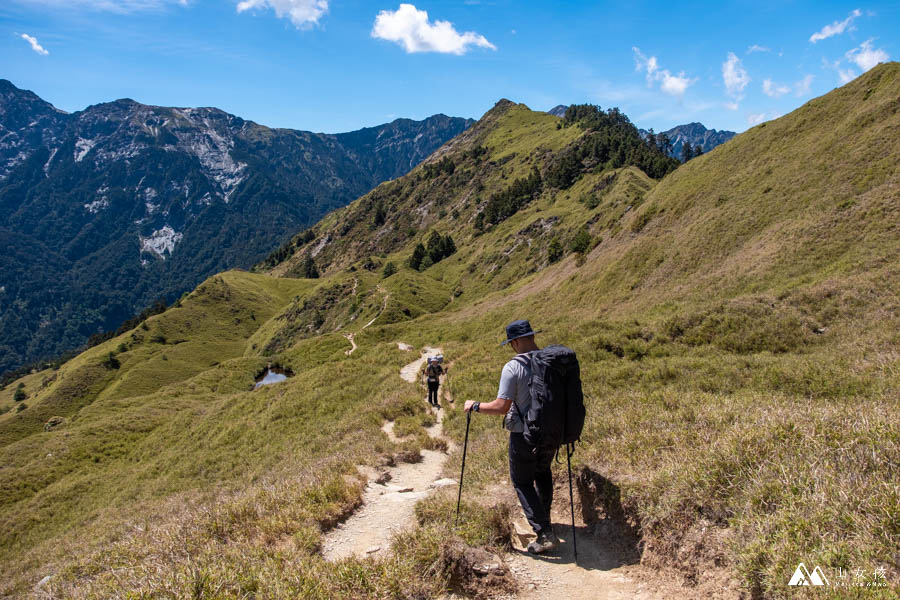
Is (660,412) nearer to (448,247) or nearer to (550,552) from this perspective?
(550,552)

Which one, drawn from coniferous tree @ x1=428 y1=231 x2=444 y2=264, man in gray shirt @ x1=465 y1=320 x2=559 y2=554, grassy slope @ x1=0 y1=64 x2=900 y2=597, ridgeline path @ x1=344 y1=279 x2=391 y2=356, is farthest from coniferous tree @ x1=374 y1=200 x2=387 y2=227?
man in gray shirt @ x1=465 y1=320 x2=559 y2=554

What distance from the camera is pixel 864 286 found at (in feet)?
59.8

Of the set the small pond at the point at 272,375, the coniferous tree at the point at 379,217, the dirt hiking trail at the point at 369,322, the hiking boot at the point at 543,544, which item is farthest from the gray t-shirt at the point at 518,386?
the coniferous tree at the point at 379,217

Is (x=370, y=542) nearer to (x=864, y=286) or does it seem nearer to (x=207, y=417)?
(x=864, y=286)

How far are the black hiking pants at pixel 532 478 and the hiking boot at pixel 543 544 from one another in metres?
0.07

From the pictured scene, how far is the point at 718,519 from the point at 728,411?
3.45 m

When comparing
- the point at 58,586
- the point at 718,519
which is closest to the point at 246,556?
the point at 58,586

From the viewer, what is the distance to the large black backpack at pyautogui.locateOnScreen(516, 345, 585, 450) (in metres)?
5.99

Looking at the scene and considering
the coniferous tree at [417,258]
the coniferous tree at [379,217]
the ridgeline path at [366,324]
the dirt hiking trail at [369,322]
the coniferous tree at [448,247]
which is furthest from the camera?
the coniferous tree at [379,217]

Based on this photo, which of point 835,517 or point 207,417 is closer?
point 835,517

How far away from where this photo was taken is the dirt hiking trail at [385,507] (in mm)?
6910

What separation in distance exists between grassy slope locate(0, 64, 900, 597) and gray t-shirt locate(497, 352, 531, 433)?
64.0 inches

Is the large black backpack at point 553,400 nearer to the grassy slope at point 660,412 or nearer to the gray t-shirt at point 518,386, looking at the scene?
the gray t-shirt at point 518,386

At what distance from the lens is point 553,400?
19.7 ft
